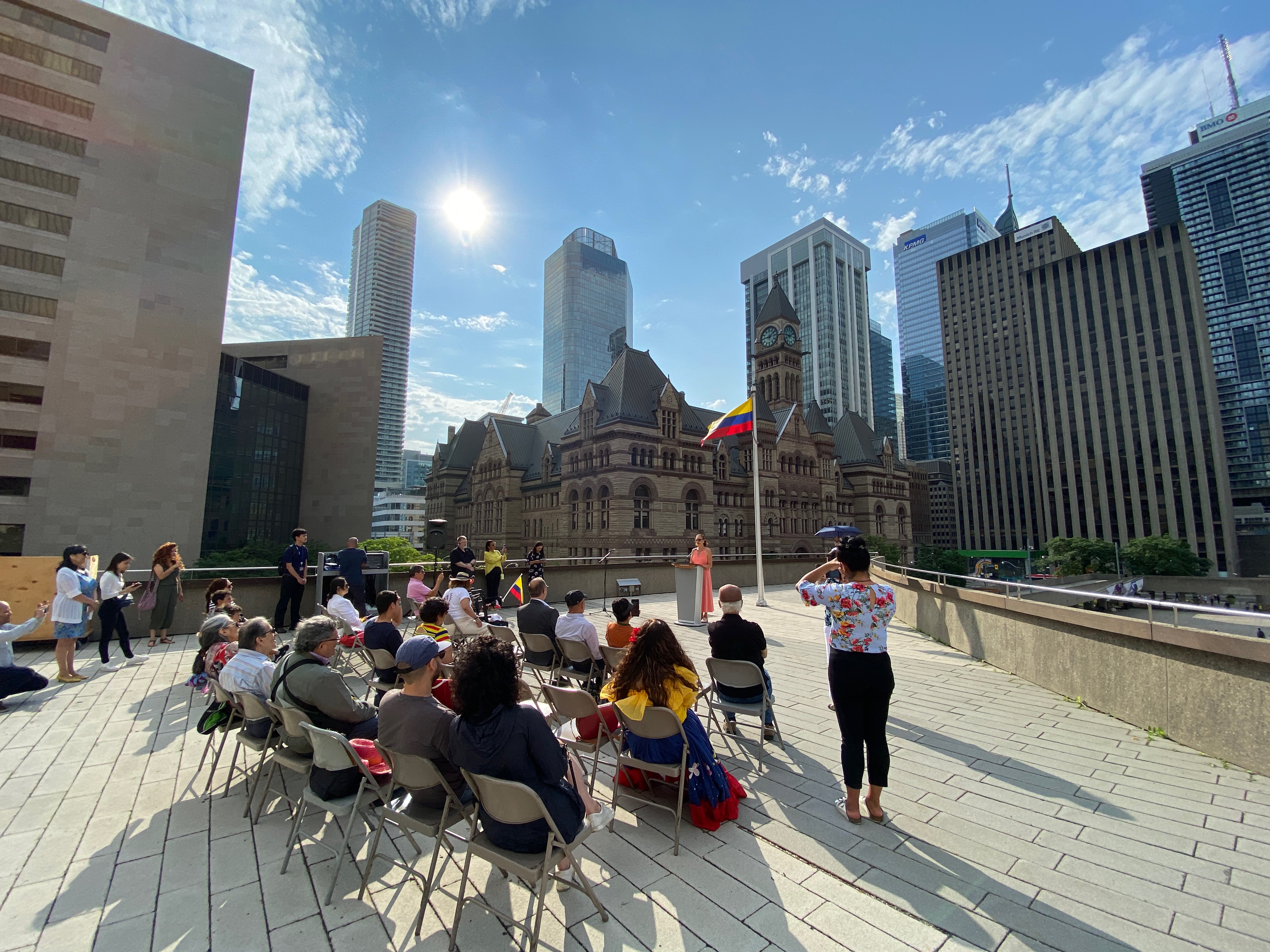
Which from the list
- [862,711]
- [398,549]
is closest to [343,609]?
[862,711]

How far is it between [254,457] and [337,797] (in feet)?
143

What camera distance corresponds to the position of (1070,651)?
7430 millimetres

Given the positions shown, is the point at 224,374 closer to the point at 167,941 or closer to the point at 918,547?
the point at 167,941

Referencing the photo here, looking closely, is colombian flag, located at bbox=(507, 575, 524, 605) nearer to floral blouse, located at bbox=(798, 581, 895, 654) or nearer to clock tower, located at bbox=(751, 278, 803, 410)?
floral blouse, located at bbox=(798, 581, 895, 654)

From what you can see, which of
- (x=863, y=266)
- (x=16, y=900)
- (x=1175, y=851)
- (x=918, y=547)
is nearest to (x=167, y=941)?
(x=16, y=900)

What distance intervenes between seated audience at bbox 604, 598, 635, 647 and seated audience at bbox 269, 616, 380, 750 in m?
2.80

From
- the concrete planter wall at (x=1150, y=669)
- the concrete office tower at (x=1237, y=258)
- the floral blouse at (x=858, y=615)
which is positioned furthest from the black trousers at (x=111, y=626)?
the concrete office tower at (x=1237, y=258)

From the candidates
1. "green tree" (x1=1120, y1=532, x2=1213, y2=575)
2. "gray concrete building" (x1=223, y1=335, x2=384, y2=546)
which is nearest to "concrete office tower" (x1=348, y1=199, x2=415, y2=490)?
"gray concrete building" (x1=223, y1=335, x2=384, y2=546)

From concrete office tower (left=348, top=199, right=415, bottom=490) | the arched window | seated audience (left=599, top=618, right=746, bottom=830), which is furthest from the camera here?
concrete office tower (left=348, top=199, right=415, bottom=490)

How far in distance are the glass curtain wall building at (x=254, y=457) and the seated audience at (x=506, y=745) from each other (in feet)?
137

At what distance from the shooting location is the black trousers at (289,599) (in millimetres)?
11812

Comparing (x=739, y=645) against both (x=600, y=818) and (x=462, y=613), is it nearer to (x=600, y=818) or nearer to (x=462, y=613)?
(x=600, y=818)

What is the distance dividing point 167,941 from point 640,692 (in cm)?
314

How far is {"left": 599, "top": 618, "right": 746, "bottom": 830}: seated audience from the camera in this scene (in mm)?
4184
